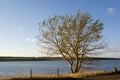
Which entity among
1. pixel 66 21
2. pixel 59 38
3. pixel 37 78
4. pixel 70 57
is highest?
pixel 66 21

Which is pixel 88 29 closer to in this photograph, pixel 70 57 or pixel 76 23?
pixel 76 23

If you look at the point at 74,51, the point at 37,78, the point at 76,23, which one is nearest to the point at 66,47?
the point at 74,51

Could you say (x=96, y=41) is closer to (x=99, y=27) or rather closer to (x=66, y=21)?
(x=99, y=27)

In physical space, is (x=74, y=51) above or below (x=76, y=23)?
below

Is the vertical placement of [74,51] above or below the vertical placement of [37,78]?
above

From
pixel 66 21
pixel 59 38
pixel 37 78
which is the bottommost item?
pixel 37 78

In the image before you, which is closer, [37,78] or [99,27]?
[37,78]

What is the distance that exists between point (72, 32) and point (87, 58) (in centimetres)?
469

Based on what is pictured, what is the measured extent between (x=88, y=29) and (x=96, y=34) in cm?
136

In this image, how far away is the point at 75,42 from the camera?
39.5m

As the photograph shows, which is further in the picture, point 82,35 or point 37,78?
point 82,35

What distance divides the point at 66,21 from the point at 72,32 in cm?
196

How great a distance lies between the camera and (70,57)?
132 ft

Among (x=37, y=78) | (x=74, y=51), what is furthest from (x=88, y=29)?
(x=37, y=78)
